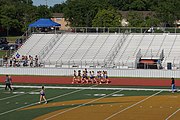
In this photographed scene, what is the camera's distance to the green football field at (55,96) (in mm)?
27228

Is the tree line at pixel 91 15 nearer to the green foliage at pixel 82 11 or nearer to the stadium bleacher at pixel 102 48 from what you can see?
the green foliage at pixel 82 11

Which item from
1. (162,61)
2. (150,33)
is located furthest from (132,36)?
(162,61)

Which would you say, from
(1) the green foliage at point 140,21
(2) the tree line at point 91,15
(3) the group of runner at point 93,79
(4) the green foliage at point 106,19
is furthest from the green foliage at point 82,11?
(3) the group of runner at point 93,79

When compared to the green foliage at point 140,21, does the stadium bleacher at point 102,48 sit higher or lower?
lower

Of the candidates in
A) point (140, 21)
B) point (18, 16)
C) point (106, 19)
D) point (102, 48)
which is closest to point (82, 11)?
point (106, 19)

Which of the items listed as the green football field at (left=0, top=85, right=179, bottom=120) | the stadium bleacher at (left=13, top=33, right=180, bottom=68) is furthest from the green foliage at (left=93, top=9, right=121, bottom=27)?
the green football field at (left=0, top=85, right=179, bottom=120)

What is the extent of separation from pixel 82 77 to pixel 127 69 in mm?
5310

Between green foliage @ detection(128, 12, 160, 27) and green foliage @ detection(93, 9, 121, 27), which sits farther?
green foliage @ detection(93, 9, 121, 27)

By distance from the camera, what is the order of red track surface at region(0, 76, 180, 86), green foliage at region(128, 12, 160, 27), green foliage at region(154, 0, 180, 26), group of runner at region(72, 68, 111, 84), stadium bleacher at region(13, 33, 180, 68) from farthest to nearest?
green foliage at region(154, 0, 180, 26) → green foliage at region(128, 12, 160, 27) → stadium bleacher at region(13, 33, 180, 68) → group of runner at region(72, 68, 111, 84) → red track surface at region(0, 76, 180, 86)

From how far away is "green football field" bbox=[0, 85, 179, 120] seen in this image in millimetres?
27228

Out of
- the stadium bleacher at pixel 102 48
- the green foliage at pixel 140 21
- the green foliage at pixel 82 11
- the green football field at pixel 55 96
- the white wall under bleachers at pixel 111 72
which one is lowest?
the green football field at pixel 55 96

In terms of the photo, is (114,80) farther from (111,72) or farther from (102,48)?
(102,48)

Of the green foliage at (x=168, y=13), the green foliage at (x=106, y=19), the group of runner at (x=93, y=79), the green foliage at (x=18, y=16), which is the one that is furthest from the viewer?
the green foliage at (x=18, y=16)

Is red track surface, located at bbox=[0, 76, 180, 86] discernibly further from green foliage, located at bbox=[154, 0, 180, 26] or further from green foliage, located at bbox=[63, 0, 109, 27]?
green foliage, located at bbox=[63, 0, 109, 27]
